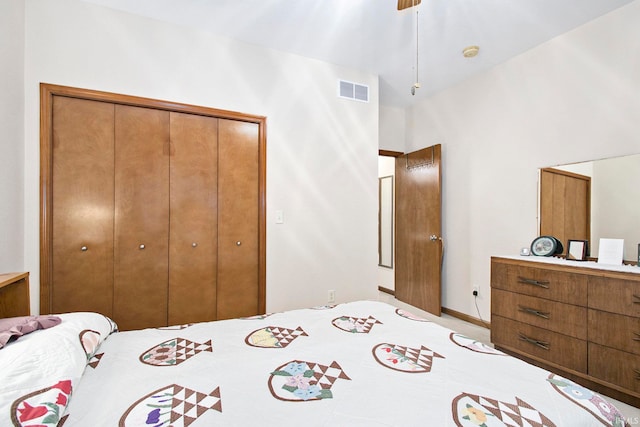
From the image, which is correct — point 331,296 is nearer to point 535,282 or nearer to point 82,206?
point 535,282

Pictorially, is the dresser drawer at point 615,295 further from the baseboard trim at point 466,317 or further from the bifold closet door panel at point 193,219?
the bifold closet door panel at point 193,219

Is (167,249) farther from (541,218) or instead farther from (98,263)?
(541,218)

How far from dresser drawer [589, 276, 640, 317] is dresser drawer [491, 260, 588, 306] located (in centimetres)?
5

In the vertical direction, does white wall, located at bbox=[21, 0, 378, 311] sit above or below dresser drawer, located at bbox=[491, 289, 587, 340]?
above

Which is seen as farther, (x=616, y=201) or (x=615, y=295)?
(x=616, y=201)

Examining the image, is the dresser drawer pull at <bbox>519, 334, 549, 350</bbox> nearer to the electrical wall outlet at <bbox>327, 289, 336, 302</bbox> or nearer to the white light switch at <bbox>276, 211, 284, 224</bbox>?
the electrical wall outlet at <bbox>327, 289, 336, 302</bbox>

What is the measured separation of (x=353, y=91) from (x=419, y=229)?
1.90 meters

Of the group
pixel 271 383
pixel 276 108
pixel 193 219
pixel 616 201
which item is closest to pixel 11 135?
pixel 193 219

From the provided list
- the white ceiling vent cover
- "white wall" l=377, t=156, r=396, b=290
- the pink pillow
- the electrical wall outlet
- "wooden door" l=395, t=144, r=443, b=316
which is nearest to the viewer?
the pink pillow

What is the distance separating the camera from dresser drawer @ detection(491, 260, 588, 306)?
2.04 m

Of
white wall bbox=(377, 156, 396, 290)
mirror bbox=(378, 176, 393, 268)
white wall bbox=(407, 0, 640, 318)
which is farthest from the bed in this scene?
mirror bbox=(378, 176, 393, 268)

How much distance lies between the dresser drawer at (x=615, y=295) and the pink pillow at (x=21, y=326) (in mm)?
2919

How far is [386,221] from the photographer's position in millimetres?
4934

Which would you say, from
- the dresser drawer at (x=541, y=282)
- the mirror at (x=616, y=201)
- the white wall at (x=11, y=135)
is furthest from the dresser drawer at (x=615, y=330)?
the white wall at (x=11, y=135)
